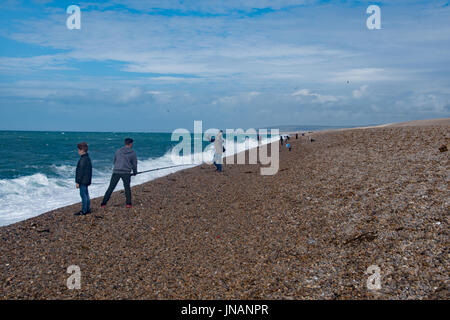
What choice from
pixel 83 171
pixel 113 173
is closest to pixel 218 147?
pixel 113 173

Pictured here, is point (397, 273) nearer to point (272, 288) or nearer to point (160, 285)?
point (272, 288)

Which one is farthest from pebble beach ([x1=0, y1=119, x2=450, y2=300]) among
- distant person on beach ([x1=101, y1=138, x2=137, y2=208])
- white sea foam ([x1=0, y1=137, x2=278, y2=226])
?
white sea foam ([x1=0, y1=137, x2=278, y2=226])

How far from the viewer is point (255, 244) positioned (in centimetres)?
766

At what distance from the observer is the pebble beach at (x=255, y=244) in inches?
217

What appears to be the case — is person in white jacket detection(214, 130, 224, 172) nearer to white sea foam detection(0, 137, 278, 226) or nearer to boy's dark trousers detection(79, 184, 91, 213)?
white sea foam detection(0, 137, 278, 226)

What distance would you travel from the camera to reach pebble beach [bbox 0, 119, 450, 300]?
5.51m

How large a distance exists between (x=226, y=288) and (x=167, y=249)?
7.50 ft

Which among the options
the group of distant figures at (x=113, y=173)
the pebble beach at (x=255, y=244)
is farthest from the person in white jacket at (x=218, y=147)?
the group of distant figures at (x=113, y=173)

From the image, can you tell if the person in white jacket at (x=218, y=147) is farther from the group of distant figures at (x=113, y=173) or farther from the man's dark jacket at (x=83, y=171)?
the man's dark jacket at (x=83, y=171)

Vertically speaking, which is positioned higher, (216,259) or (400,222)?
(400,222)

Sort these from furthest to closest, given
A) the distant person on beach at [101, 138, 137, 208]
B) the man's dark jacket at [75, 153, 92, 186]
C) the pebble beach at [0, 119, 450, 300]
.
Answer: the distant person on beach at [101, 138, 137, 208]
the man's dark jacket at [75, 153, 92, 186]
the pebble beach at [0, 119, 450, 300]
